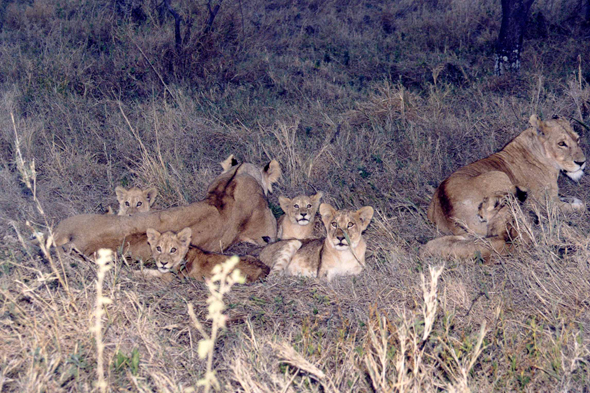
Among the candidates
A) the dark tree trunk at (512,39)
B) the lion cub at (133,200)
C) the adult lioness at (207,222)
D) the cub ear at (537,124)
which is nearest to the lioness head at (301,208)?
the adult lioness at (207,222)

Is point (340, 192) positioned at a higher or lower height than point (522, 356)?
lower

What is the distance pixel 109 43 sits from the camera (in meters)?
10.2

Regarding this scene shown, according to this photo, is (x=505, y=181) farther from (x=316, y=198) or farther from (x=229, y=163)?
(x=229, y=163)

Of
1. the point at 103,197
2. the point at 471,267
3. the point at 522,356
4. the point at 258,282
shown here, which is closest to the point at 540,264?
the point at 471,267

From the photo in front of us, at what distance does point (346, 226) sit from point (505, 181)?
4.94ft

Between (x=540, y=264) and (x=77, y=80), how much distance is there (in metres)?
6.85

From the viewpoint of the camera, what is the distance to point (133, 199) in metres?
5.71

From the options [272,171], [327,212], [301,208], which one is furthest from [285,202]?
[327,212]

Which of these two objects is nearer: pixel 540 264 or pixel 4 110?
Answer: pixel 540 264

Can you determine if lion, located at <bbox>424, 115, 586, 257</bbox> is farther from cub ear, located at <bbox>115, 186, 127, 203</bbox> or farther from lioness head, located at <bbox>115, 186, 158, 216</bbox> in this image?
cub ear, located at <bbox>115, 186, 127, 203</bbox>

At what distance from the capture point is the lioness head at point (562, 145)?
583 centimetres

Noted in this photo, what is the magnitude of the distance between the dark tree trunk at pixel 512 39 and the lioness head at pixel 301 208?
4.59 m

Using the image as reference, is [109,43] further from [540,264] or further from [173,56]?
[540,264]

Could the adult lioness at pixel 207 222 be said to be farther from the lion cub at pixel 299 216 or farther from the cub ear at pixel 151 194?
the cub ear at pixel 151 194
